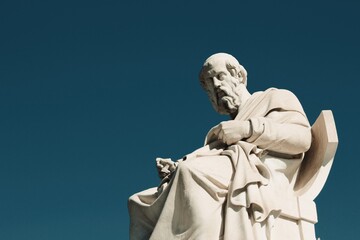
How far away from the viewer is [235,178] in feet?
21.6

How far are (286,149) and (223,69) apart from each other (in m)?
1.29

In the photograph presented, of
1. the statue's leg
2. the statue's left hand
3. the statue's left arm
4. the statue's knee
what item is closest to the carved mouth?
the statue's left arm

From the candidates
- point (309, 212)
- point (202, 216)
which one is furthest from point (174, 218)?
point (309, 212)

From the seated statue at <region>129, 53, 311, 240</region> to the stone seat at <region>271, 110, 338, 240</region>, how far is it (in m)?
0.13

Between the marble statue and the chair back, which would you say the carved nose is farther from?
the chair back

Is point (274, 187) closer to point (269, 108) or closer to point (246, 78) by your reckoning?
point (269, 108)

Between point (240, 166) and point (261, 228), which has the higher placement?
point (240, 166)

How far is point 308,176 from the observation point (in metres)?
7.48

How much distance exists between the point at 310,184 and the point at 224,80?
1515 millimetres

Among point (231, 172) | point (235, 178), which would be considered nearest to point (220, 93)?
point (231, 172)

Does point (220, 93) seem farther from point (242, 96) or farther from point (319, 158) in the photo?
point (319, 158)

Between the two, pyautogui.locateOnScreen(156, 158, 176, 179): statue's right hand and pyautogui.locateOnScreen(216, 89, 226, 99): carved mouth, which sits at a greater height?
pyautogui.locateOnScreen(216, 89, 226, 99): carved mouth

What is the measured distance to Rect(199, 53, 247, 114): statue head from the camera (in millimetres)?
7918

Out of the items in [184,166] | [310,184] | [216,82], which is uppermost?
[216,82]
